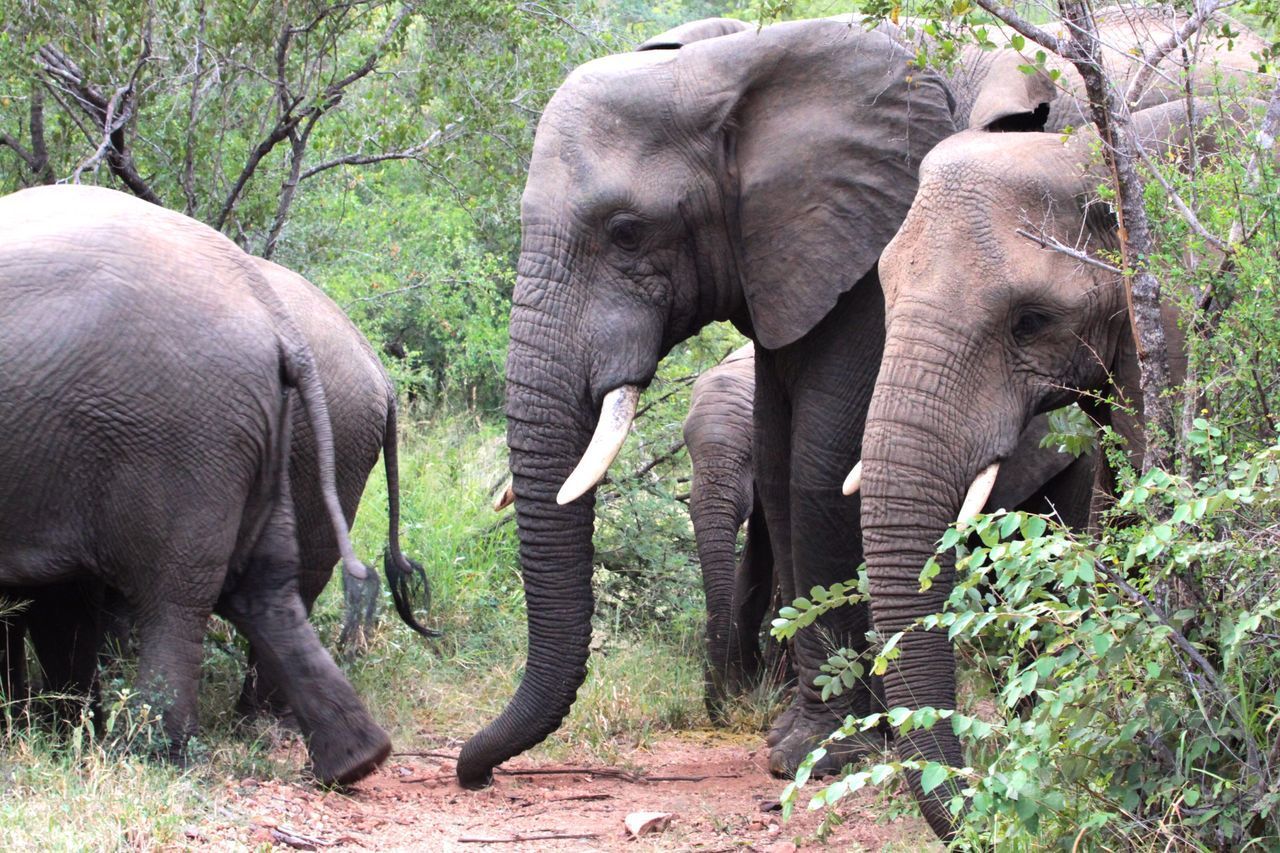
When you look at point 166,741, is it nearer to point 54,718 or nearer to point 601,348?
point 54,718

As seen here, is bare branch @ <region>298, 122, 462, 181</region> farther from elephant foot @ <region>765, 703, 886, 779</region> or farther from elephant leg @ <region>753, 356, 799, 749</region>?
elephant foot @ <region>765, 703, 886, 779</region>

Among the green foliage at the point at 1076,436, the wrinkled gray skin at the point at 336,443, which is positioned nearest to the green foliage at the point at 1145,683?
the green foliage at the point at 1076,436

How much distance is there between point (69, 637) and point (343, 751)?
1232 millimetres

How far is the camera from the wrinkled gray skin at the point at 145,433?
17.1 feet

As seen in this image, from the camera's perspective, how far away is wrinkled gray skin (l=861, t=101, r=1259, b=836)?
4629 millimetres

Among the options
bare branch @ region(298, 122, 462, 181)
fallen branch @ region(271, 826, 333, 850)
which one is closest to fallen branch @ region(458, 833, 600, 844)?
fallen branch @ region(271, 826, 333, 850)

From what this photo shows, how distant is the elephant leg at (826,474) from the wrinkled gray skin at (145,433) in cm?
162

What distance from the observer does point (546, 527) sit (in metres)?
5.64

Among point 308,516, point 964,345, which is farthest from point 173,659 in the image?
point 964,345

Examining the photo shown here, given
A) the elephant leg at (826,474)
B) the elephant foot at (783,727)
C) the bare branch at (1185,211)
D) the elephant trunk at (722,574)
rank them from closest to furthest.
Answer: the bare branch at (1185,211) → the elephant leg at (826,474) → the elephant foot at (783,727) → the elephant trunk at (722,574)

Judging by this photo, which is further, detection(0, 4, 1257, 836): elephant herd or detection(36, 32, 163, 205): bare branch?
detection(36, 32, 163, 205): bare branch

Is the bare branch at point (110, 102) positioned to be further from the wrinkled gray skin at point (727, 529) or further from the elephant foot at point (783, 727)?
the elephant foot at point (783, 727)

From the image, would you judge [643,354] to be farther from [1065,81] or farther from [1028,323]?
[1065,81]

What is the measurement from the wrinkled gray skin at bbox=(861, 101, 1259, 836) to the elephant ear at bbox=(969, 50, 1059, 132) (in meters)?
0.32
